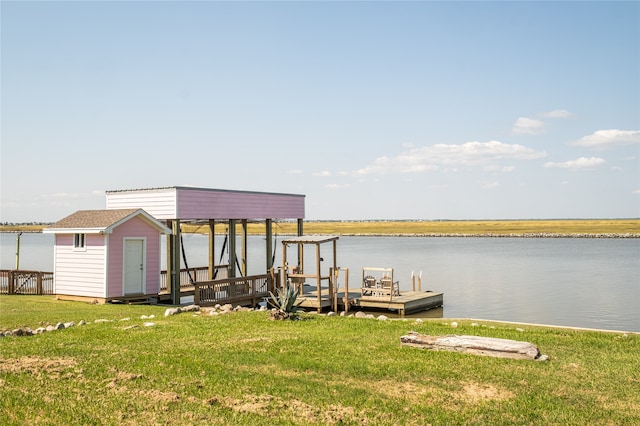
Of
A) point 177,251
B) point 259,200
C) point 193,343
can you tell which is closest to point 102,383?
point 193,343

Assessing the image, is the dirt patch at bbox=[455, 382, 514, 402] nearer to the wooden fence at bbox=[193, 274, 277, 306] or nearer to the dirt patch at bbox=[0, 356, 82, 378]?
the dirt patch at bbox=[0, 356, 82, 378]

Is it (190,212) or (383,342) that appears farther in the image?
(190,212)

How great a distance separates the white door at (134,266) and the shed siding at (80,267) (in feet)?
2.91

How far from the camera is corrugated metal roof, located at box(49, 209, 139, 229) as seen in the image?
2212 centimetres

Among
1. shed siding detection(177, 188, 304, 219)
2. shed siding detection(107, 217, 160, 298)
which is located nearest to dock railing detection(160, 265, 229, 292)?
shed siding detection(177, 188, 304, 219)

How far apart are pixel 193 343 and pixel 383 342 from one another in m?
4.19

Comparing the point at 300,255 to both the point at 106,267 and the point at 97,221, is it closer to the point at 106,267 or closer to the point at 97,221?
the point at 106,267

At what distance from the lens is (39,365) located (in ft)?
35.8

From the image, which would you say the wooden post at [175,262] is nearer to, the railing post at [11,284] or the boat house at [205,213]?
the boat house at [205,213]

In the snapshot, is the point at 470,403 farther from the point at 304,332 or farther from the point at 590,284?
the point at 590,284

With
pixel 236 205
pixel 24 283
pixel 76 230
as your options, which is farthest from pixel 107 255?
pixel 236 205

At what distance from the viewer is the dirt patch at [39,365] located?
1050 centimetres

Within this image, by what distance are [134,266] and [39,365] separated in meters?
12.1

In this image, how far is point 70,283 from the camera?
22.9 metres
